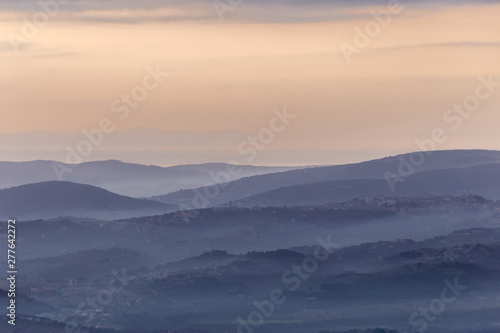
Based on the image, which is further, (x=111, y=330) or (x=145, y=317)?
(x=145, y=317)

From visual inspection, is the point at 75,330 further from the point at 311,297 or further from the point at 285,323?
the point at 311,297

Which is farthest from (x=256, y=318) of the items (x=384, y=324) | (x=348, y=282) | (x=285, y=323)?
(x=348, y=282)

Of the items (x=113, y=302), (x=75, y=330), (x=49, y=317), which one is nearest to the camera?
(x=75, y=330)

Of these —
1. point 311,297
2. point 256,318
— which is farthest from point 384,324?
point 311,297

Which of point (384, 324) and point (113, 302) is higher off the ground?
point (113, 302)

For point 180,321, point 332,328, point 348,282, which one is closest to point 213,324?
point 180,321

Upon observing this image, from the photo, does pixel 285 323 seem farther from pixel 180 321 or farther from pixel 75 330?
pixel 75 330

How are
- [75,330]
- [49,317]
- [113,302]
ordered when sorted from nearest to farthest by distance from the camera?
[75,330] → [49,317] → [113,302]

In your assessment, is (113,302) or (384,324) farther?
(113,302)
